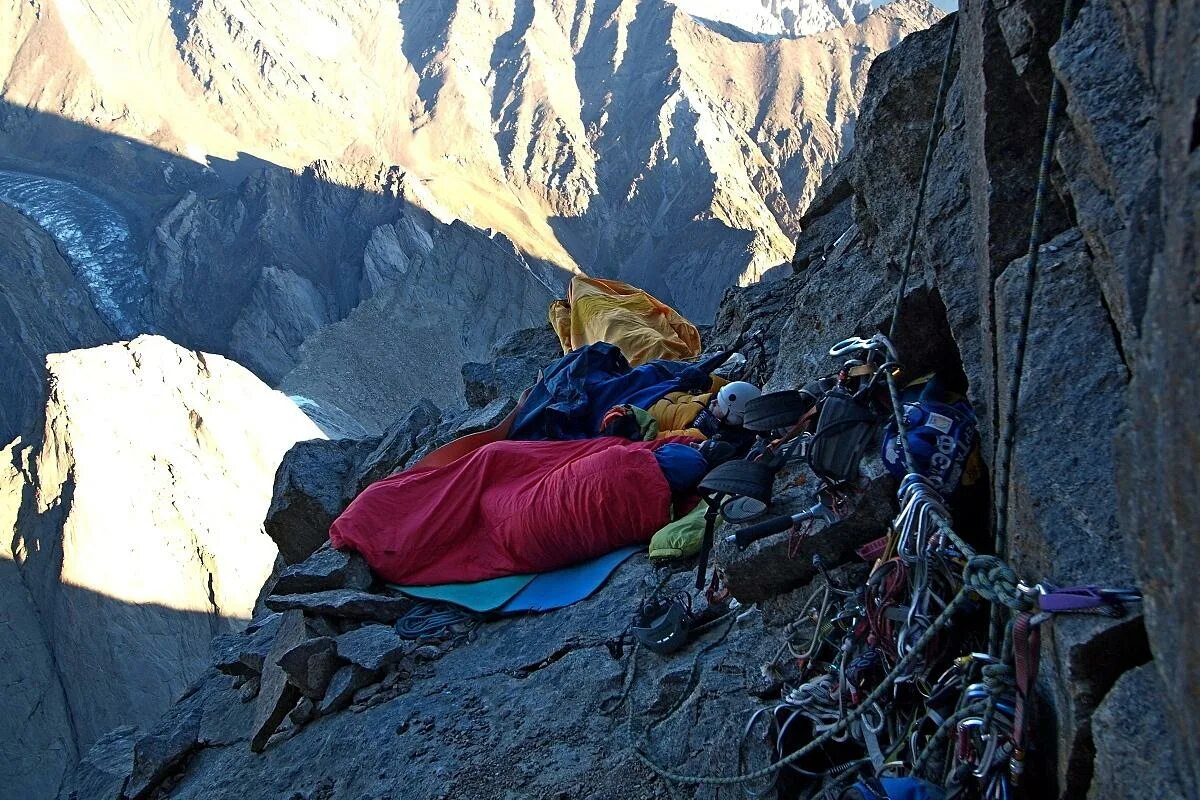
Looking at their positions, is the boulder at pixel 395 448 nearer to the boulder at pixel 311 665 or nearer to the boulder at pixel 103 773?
the boulder at pixel 103 773

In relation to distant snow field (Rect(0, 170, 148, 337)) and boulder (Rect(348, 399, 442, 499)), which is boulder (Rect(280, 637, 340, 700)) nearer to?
boulder (Rect(348, 399, 442, 499))

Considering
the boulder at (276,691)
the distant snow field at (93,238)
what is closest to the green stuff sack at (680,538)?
the boulder at (276,691)

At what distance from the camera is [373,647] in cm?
427

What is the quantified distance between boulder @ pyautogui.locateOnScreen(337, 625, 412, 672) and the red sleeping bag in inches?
22.3

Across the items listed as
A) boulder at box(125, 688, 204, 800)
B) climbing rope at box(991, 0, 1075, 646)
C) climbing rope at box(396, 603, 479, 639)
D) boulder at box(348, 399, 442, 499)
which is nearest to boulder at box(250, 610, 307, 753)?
boulder at box(125, 688, 204, 800)

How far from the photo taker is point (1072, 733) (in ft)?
5.65

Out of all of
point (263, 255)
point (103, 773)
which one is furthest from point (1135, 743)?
point (263, 255)

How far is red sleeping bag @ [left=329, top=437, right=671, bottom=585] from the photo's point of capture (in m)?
4.55

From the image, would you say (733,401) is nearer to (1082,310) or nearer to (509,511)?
(509,511)

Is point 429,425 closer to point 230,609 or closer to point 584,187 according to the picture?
point 230,609

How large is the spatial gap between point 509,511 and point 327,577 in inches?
42.6

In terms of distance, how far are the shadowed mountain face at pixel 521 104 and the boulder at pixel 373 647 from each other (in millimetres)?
32733

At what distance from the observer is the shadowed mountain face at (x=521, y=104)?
4103cm

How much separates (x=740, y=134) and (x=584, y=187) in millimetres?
8454
